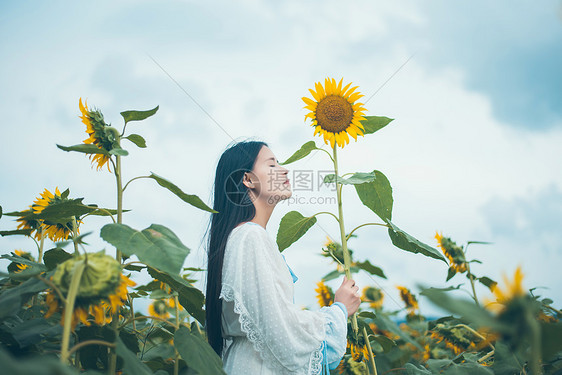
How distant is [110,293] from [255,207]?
58.0 inches

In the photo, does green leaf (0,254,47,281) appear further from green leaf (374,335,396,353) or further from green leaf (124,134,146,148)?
green leaf (374,335,396,353)

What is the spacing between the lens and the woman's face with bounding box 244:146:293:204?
2.64 meters

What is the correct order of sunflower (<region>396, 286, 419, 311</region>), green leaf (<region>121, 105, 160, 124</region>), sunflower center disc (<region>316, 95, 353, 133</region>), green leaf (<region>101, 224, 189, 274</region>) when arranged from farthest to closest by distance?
sunflower (<region>396, 286, 419, 311</region>) → sunflower center disc (<region>316, 95, 353, 133</region>) → green leaf (<region>121, 105, 160, 124</region>) → green leaf (<region>101, 224, 189, 274</region>)

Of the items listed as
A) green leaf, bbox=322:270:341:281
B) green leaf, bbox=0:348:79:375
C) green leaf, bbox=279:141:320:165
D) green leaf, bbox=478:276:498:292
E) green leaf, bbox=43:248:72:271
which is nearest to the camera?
green leaf, bbox=0:348:79:375

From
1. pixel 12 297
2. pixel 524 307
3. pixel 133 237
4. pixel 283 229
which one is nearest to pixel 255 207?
pixel 283 229

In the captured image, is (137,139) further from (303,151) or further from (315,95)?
(315,95)

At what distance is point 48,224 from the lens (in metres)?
2.20

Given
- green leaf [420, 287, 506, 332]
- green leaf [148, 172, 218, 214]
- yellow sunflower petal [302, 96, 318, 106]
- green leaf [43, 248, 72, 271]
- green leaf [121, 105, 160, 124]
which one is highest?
yellow sunflower petal [302, 96, 318, 106]

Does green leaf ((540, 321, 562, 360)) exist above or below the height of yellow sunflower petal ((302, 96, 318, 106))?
below

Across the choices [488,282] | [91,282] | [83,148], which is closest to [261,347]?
[91,282]

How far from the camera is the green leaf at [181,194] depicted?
1.50 metres

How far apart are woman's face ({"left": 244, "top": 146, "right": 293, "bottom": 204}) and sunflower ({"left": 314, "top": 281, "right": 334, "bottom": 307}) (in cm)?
113

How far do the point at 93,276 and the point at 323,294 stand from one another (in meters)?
2.51

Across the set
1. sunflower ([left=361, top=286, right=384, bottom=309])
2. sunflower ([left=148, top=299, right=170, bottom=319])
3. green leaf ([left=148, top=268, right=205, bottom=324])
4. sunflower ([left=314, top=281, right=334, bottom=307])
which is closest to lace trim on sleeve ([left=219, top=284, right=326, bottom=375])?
green leaf ([left=148, top=268, right=205, bottom=324])
